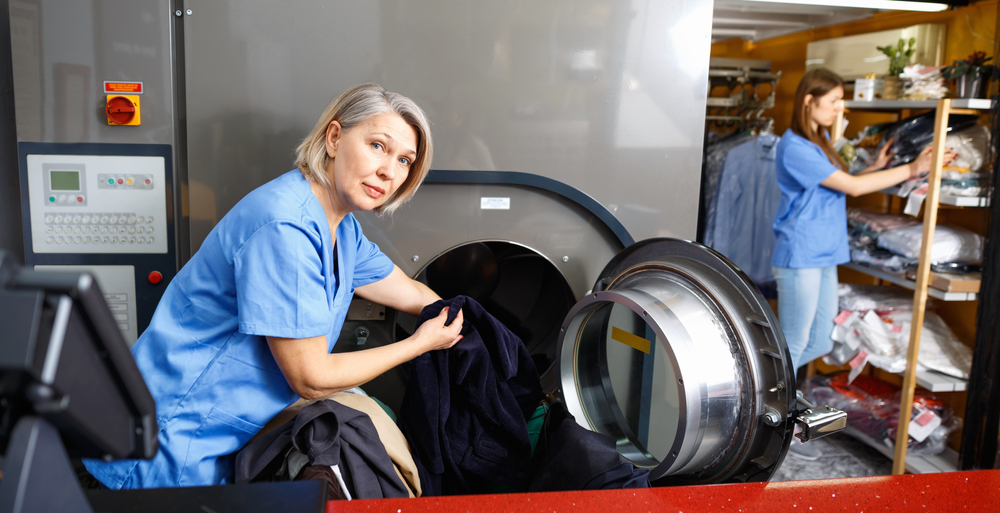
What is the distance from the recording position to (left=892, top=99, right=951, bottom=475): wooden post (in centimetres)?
236

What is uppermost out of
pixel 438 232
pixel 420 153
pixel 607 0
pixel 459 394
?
pixel 607 0

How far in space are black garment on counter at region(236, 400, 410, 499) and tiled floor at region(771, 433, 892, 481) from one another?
1.99 metres

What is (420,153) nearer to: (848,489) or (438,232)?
(438,232)

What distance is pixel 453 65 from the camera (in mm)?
1708

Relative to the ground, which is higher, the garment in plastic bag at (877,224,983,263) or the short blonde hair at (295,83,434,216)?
the short blonde hair at (295,83,434,216)

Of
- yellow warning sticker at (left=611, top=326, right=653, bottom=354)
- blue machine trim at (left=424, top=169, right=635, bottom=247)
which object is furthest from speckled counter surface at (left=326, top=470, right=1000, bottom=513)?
blue machine trim at (left=424, top=169, right=635, bottom=247)

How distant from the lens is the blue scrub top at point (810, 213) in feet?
8.73

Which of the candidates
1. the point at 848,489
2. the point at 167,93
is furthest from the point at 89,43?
the point at 848,489

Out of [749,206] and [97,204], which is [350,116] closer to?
[97,204]

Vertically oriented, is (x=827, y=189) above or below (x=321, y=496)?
above

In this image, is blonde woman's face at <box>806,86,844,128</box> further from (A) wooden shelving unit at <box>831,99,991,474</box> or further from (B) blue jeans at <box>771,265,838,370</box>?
(B) blue jeans at <box>771,265,838,370</box>

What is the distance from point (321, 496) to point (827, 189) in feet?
8.55

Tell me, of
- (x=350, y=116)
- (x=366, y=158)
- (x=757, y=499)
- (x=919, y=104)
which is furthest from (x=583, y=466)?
(x=919, y=104)

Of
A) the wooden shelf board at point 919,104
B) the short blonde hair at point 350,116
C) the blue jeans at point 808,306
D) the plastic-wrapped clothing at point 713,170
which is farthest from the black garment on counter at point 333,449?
the plastic-wrapped clothing at point 713,170
